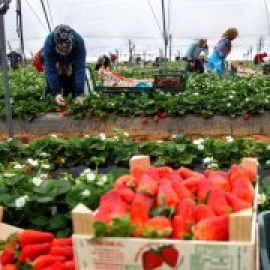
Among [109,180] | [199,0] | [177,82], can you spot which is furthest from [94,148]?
Result: [199,0]

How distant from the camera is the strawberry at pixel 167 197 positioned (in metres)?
2.03

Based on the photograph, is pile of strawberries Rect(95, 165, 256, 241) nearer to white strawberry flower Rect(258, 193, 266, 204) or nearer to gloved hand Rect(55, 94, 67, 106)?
white strawberry flower Rect(258, 193, 266, 204)

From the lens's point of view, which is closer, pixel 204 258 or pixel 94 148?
pixel 204 258

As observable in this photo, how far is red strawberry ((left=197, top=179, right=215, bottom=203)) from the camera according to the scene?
6.82 feet

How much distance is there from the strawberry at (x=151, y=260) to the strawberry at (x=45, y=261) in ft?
1.24

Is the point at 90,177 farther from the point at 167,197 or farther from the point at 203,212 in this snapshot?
the point at 203,212

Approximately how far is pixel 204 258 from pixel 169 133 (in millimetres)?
6143

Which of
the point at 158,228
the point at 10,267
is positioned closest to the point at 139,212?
the point at 158,228

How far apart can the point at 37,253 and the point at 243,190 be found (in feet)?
2.61

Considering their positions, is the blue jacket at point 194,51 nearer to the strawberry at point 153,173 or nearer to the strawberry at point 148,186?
the strawberry at point 153,173

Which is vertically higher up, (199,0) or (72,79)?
(199,0)

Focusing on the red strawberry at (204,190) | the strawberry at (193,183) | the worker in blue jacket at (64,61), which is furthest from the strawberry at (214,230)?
the worker in blue jacket at (64,61)

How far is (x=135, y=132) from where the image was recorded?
7996 mm

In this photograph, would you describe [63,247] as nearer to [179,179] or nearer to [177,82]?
[179,179]
